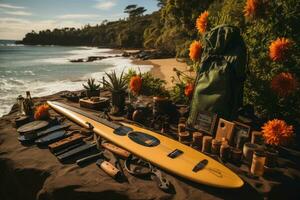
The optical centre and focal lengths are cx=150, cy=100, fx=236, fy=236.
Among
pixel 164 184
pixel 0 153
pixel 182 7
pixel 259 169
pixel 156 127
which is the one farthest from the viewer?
pixel 182 7

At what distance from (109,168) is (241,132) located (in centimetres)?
154

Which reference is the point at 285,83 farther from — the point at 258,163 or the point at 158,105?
the point at 158,105

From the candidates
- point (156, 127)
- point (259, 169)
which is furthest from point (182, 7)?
point (259, 169)

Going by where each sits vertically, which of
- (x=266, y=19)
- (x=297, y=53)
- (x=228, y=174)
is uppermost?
(x=266, y=19)

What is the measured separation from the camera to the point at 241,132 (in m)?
2.73

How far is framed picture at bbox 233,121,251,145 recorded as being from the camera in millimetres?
2682

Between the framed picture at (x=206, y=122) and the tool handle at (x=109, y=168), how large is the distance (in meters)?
1.35

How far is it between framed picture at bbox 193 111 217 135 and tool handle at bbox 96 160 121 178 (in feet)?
4.43

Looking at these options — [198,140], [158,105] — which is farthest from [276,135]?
[158,105]

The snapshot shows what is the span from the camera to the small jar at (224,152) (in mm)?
2597

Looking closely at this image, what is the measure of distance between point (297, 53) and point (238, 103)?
1187 millimetres

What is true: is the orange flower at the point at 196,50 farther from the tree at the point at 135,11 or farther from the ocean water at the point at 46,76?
the tree at the point at 135,11

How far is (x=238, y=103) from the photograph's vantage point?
3148 mm

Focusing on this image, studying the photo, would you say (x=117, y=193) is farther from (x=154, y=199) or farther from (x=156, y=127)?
(x=156, y=127)
